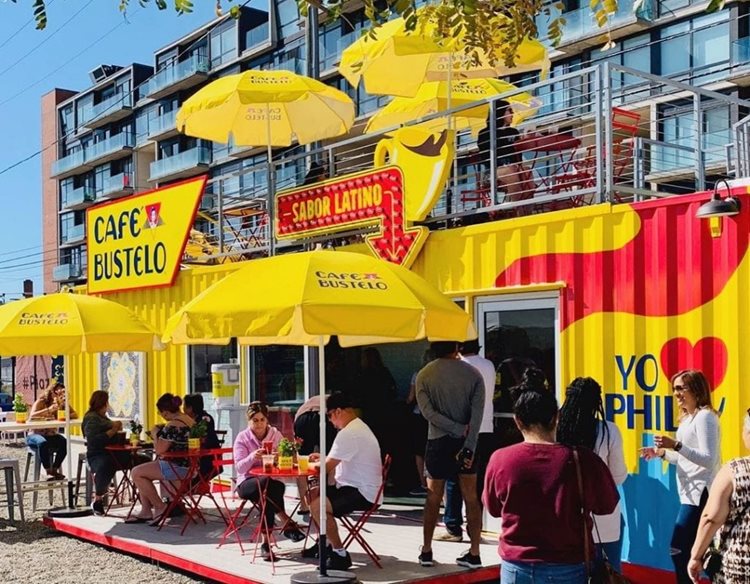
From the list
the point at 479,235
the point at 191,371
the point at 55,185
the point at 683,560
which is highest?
the point at 55,185

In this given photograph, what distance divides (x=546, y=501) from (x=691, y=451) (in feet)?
6.71

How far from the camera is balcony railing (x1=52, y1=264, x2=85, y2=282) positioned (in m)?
61.8

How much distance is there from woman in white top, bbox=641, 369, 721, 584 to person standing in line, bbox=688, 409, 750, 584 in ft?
5.31

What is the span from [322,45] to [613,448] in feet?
126

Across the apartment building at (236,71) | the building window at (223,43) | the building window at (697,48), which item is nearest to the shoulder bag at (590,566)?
the apartment building at (236,71)

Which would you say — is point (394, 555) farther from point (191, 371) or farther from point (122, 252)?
point (122, 252)

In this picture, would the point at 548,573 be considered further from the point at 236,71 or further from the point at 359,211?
the point at 236,71

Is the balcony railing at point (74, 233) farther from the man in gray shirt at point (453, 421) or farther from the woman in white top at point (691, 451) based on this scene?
the woman in white top at point (691, 451)

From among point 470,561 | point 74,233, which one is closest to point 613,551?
point 470,561

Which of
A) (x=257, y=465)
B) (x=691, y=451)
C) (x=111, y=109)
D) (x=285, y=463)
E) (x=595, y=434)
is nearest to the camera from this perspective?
(x=595, y=434)

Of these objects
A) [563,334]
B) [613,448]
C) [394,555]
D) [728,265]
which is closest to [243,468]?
[394,555]

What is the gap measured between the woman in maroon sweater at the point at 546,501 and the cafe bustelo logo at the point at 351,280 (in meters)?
2.27

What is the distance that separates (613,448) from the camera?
5371mm

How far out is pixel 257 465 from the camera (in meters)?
7.95
